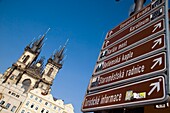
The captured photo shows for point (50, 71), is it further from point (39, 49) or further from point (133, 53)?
point (133, 53)

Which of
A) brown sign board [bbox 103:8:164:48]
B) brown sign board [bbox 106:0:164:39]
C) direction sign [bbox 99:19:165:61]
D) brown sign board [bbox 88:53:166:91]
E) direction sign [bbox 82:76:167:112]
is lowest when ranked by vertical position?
direction sign [bbox 82:76:167:112]

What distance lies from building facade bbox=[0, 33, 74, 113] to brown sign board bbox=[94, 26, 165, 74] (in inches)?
1713

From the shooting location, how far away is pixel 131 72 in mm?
3293

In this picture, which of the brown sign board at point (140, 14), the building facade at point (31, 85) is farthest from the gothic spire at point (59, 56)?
the brown sign board at point (140, 14)

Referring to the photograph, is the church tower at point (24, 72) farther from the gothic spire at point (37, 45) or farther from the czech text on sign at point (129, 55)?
the czech text on sign at point (129, 55)

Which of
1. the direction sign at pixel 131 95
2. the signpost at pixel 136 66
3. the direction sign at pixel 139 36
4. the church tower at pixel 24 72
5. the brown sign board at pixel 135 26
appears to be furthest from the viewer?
the church tower at pixel 24 72

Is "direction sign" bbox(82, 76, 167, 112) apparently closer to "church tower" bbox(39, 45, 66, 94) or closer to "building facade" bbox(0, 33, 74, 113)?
"building facade" bbox(0, 33, 74, 113)

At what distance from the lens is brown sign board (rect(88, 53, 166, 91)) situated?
108 inches

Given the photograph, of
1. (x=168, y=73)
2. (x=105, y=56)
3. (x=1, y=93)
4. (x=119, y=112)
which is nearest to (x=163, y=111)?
(x=119, y=112)

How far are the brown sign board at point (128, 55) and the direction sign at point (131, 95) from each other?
0.84 m

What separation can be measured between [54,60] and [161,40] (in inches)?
2878

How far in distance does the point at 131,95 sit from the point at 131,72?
0.65 meters

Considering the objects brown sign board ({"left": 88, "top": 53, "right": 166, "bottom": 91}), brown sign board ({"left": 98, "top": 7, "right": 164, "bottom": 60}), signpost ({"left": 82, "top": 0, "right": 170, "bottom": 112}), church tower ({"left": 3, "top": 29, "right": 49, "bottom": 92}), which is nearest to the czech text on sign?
signpost ({"left": 82, "top": 0, "right": 170, "bottom": 112})

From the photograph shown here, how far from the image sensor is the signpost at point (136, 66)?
2.56 metres
